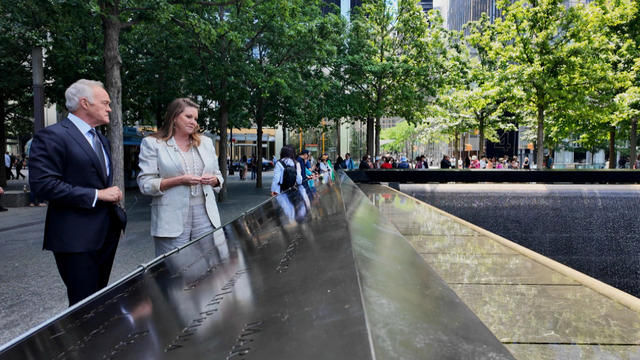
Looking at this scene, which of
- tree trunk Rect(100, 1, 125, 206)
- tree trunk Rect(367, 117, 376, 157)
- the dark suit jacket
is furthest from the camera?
tree trunk Rect(367, 117, 376, 157)

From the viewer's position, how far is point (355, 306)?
3.42 ft

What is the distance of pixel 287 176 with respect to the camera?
8062 mm

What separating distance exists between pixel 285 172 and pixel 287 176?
10 cm

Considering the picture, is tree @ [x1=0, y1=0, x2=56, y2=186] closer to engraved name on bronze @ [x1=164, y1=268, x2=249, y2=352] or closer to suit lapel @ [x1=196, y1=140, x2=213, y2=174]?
suit lapel @ [x1=196, y1=140, x2=213, y2=174]

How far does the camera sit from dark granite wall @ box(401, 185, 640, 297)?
36.0 ft

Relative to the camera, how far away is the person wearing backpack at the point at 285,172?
7.82 metres

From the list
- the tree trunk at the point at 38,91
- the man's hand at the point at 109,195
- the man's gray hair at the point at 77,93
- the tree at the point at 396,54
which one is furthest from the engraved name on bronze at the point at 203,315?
the tree at the point at 396,54

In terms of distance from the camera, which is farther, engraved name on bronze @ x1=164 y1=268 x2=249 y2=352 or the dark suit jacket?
the dark suit jacket

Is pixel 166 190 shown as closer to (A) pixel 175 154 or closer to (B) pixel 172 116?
(A) pixel 175 154

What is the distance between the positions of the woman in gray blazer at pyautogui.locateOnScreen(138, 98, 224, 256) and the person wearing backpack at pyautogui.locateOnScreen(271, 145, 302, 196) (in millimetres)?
4539

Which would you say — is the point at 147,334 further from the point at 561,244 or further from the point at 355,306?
the point at 561,244

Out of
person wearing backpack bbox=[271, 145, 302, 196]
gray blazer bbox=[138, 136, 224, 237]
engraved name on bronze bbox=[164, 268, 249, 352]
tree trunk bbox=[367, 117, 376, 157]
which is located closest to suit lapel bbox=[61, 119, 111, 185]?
gray blazer bbox=[138, 136, 224, 237]

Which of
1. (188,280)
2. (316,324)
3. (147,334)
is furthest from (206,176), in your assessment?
(316,324)

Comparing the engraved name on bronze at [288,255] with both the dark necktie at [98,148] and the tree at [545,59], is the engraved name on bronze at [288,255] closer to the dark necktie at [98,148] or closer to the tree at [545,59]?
the dark necktie at [98,148]
